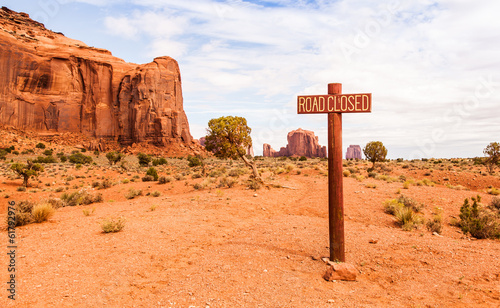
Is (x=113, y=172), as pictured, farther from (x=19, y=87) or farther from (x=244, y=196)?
(x=19, y=87)

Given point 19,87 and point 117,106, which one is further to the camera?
point 117,106

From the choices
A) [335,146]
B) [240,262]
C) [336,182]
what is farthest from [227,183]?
[335,146]

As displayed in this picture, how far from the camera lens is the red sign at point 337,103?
6203mm

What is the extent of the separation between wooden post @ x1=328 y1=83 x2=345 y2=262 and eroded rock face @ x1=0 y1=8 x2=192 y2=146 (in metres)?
73.7

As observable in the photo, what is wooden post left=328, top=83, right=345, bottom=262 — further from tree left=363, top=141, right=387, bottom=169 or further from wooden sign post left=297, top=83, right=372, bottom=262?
tree left=363, top=141, right=387, bottom=169

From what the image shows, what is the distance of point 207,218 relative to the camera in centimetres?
1084

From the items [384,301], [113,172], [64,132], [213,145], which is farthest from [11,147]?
[384,301]

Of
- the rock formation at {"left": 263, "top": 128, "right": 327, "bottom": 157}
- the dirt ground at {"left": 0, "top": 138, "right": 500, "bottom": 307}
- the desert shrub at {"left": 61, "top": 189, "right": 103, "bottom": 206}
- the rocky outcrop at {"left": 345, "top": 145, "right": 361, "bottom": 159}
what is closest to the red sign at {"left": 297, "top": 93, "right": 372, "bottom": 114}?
the dirt ground at {"left": 0, "top": 138, "right": 500, "bottom": 307}

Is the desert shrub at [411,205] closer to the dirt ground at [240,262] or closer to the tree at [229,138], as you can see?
the dirt ground at [240,262]

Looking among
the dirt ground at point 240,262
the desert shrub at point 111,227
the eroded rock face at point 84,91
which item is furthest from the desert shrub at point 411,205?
the eroded rock face at point 84,91

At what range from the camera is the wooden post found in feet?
20.9

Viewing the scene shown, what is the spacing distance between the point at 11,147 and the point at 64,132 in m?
23.8

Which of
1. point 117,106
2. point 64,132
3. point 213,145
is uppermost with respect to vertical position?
point 117,106

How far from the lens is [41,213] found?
9867 mm
